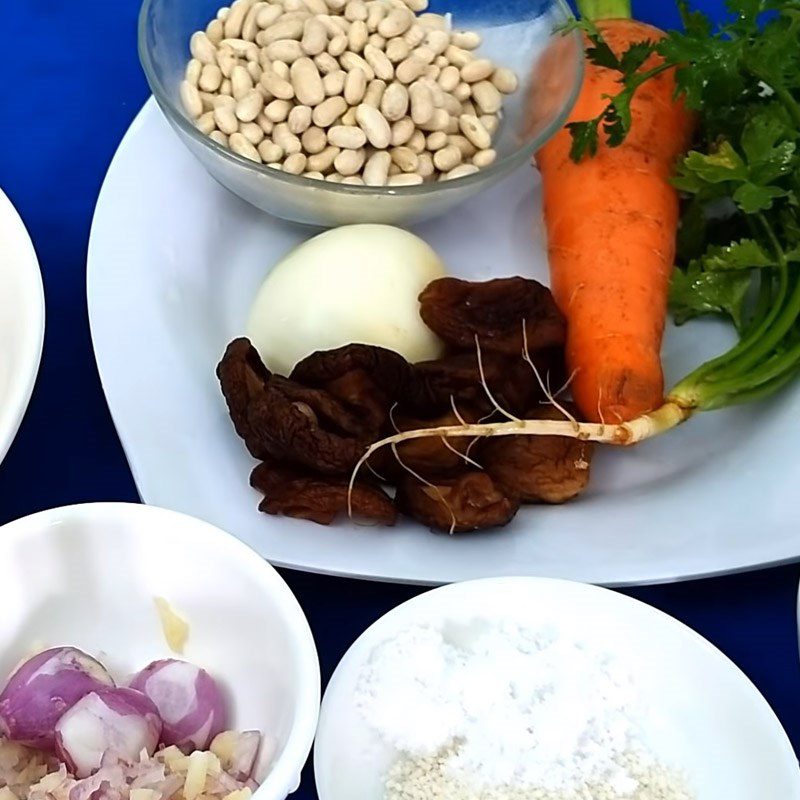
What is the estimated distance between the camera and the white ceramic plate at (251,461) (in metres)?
0.79

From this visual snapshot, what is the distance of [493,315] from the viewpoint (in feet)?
2.93

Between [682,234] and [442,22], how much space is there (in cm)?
34

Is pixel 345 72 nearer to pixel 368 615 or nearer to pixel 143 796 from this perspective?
pixel 368 615

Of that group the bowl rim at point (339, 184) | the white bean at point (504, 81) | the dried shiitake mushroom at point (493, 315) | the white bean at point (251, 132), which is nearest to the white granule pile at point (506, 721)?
the dried shiitake mushroom at point (493, 315)

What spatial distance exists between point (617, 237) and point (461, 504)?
368 mm

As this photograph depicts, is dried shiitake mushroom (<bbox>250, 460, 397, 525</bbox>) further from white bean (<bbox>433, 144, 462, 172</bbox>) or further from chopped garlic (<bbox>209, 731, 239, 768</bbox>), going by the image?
white bean (<bbox>433, 144, 462, 172</bbox>)

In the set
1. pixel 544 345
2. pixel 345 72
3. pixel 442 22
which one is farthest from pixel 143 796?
pixel 442 22

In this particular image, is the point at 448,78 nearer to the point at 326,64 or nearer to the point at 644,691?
the point at 326,64

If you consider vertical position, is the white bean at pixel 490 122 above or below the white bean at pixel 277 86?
below

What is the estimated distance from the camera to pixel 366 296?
35.5 inches

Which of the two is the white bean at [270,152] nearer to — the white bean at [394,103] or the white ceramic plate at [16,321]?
the white bean at [394,103]

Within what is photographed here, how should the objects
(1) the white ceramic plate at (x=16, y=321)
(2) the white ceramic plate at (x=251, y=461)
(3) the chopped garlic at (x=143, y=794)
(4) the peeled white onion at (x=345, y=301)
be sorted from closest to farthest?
1. (3) the chopped garlic at (x=143, y=794)
2. (1) the white ceramic plate at (x=16, y=321)
3. (2) the white ceramic plate at (x=251, y=461)
4. (4) the peeled white onion at (x=345, y=301)

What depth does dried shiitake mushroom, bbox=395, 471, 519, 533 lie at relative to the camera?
79 cm

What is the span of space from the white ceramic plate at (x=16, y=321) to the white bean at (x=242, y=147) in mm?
277
